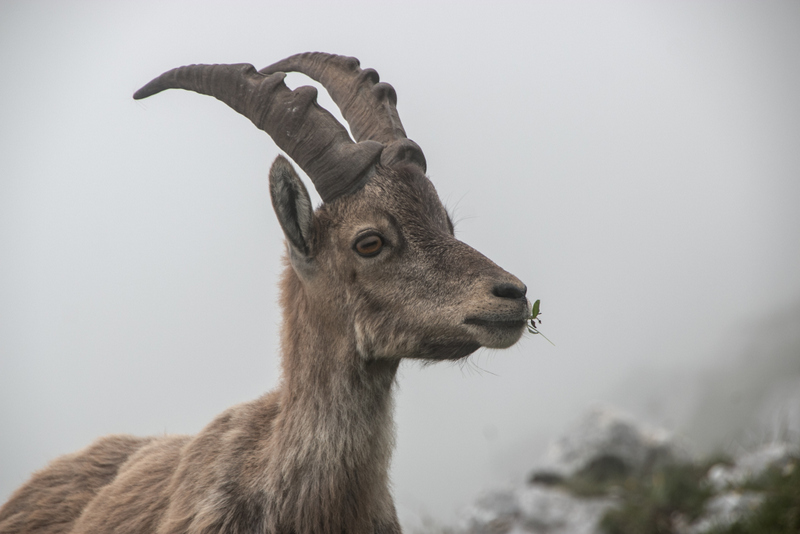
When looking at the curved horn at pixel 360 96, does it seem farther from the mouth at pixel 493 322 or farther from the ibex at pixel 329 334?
the mouth at pixel 493 322

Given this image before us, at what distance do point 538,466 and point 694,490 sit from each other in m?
3.87

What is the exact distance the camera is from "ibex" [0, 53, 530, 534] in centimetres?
374

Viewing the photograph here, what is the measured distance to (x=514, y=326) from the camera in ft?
12.3

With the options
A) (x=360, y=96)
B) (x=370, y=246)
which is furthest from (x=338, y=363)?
(x=360, y=96)

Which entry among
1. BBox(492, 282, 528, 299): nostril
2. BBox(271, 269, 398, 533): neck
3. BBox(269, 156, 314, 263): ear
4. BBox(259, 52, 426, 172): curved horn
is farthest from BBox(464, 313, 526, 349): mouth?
BBox(259, 52, 426, 172): curved horn

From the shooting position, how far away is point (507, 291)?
3.68m

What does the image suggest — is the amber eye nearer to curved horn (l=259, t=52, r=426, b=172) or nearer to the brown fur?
the brown fur

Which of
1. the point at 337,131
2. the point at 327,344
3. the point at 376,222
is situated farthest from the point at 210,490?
the point at 337,131

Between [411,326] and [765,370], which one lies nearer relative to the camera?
[411,326]

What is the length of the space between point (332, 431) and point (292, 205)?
149 centimetres

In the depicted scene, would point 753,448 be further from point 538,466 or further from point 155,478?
point 155,478

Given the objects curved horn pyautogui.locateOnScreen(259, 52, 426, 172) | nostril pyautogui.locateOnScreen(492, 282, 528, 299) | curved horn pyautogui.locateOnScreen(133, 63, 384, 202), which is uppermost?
curved horn pyautogui.locateOnScreen(259, 52, 426, 172)

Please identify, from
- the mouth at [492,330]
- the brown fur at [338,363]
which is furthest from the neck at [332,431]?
the mouth at [492,330]

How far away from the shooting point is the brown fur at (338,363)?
3730mm
